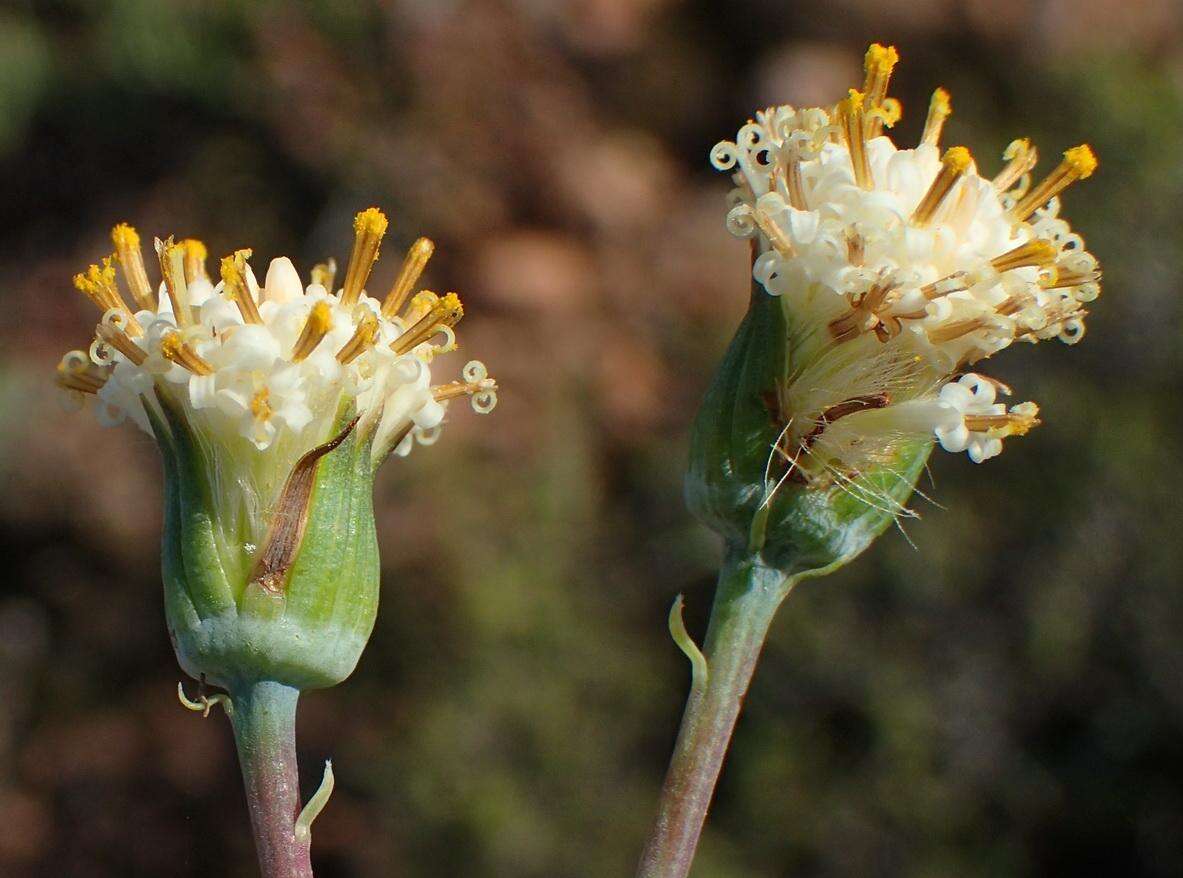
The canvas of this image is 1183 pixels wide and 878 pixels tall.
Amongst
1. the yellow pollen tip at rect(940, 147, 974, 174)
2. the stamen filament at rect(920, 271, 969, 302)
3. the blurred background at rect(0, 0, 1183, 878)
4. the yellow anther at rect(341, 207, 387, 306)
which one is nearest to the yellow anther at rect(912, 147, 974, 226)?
the yellow pollen tip at rect(940, 147, 974, 174)

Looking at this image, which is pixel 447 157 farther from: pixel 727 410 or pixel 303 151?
pixel 727 410

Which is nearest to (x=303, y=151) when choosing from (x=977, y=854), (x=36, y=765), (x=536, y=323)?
(x=536, y=323)

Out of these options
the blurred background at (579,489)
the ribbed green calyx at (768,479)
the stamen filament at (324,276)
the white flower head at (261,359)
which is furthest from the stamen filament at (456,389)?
the blurred background at (579,489)

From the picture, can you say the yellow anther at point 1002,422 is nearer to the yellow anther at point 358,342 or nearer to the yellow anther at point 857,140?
the yellow anther at point 857,140

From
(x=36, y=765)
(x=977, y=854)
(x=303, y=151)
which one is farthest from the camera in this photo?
(x=303, y=151)

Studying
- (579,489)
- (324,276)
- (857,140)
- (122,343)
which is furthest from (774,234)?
(579,489)

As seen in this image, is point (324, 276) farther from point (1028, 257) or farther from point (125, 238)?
point (1028, 257)
